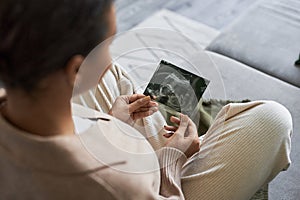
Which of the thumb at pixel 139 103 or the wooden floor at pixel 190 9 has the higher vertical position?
the thumb at pixel 139 103

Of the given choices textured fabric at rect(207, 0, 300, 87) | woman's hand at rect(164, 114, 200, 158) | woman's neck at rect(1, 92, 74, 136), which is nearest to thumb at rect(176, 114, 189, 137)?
woman's hand at rect(164, 114, 200, 158)

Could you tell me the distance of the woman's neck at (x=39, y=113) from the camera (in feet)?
1.97

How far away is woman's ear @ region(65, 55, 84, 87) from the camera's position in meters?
0.57

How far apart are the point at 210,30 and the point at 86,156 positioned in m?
1.42

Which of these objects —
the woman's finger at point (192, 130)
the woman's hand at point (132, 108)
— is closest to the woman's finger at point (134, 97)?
the woman's hand at point (132, 108)

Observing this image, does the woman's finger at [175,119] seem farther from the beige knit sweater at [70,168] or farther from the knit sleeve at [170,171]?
the beige knit sweater at [70,168]

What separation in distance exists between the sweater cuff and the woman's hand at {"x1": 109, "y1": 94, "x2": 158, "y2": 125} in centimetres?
8

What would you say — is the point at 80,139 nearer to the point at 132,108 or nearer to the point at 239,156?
the point at 132,108

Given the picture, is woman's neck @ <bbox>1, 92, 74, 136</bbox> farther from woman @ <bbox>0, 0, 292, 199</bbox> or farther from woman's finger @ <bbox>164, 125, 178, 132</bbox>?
woman's finger @ <bbox>164, 125, 178, 132</bbox>

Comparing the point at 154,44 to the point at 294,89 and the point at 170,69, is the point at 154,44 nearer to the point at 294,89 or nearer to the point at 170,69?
the point at 170,69

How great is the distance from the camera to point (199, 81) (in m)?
0.99

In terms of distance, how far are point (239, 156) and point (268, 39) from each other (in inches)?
22.9

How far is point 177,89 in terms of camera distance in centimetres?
98

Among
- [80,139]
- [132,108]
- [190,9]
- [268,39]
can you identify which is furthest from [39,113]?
[190,9]
